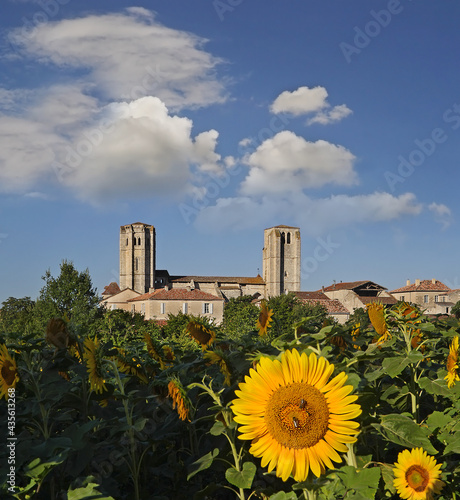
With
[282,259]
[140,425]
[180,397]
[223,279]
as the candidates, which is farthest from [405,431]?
[282,259]

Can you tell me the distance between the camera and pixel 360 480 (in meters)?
2.03

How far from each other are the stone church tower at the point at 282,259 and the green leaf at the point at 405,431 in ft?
396

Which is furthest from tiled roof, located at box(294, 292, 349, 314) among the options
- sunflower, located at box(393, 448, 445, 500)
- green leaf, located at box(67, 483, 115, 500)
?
green leaf, located at box(67, 483, 115, 500)

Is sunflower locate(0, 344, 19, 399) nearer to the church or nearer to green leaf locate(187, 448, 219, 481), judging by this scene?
green leaf locate(187, 448, 219, 481)

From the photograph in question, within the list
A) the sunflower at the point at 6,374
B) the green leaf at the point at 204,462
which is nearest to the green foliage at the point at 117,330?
the sunflower at the point at 6,374

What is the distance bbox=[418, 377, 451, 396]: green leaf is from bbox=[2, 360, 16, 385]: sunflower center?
201 cm

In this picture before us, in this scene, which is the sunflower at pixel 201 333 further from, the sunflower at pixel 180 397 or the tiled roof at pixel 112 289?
the tiled roof at pixel 112 289

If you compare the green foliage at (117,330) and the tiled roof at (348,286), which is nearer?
the green foliage at (117,330)

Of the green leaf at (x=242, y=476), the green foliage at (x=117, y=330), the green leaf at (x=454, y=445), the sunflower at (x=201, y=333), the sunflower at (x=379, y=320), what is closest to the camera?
the green leaf at (x=242, y=476)

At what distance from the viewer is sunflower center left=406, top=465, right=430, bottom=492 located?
232cm

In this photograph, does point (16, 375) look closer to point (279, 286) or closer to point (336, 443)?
point (336, 443)

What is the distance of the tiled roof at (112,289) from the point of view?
116350 mm

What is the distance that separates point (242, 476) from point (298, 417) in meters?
0.53

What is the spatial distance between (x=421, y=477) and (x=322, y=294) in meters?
100
